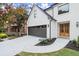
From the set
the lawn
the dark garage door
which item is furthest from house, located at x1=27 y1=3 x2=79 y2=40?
the lawn

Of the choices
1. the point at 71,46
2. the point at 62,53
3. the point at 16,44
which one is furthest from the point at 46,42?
the point at 16,44

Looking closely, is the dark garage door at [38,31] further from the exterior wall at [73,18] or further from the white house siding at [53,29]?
the exterior wall at [73,18]

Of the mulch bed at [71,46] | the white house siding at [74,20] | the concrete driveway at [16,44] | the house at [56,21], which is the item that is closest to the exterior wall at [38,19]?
the house at [56,21]

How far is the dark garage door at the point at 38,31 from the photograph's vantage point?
177 inches

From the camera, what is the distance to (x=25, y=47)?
14.2 feet

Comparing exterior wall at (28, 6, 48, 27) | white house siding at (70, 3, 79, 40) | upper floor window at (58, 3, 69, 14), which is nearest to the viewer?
white house siding at (70, 3, 79, 40)

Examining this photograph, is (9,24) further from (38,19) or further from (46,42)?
(46,42)

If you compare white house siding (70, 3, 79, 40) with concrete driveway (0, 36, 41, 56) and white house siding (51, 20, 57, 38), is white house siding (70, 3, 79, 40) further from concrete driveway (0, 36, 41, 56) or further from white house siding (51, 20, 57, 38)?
concrete driveway (0, 36, 41, 56)

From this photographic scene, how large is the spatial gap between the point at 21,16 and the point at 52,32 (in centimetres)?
83

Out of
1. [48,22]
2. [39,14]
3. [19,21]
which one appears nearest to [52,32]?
[48,22]

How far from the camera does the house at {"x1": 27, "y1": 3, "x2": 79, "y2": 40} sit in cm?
422

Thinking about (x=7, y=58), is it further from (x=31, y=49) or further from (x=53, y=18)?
(x=53, y=18)

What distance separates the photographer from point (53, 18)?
172 inches

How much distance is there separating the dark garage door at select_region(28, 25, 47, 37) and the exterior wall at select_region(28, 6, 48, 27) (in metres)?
0.10
